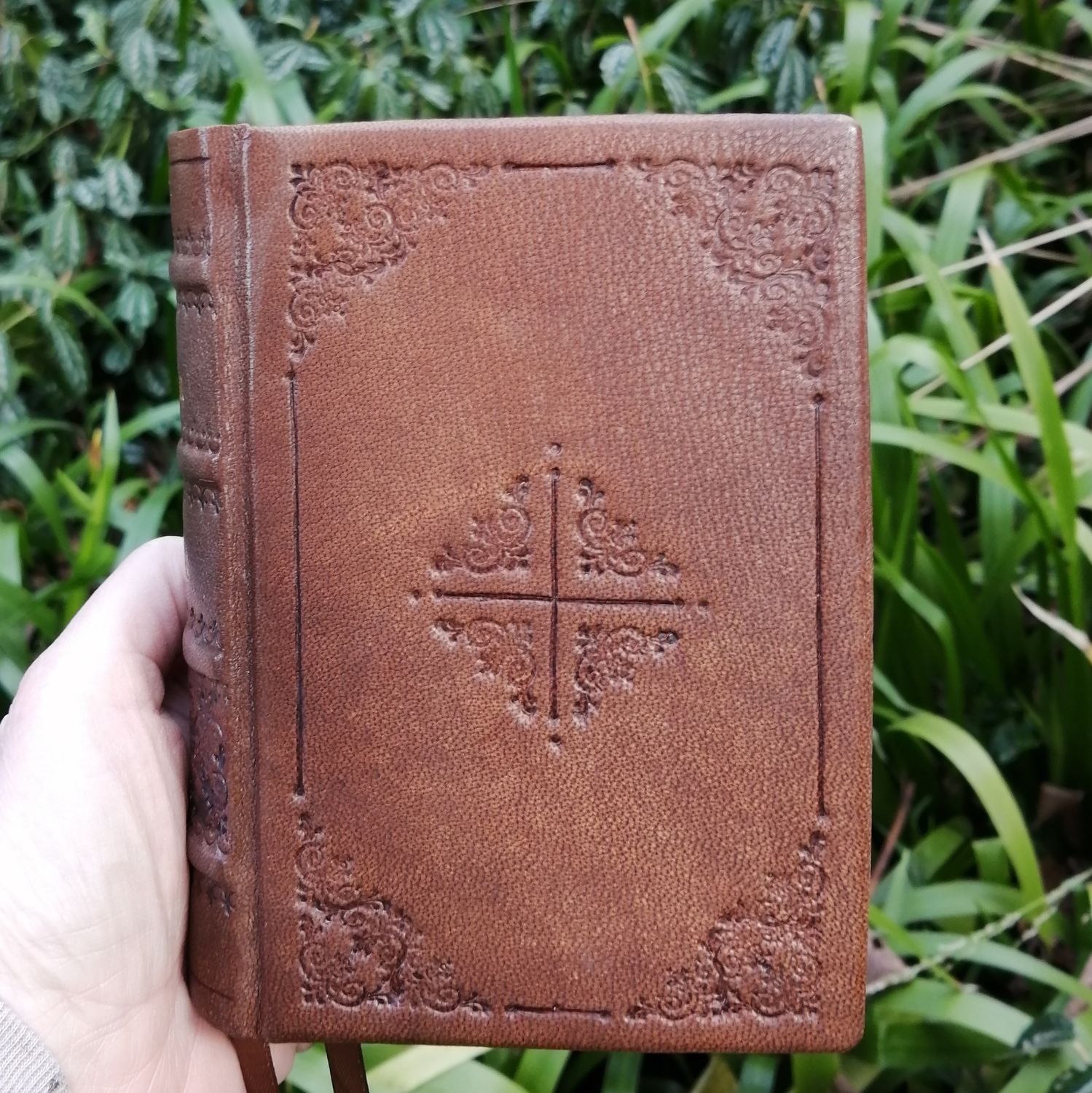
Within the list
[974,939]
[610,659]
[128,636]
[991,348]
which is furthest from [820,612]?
[128,636]

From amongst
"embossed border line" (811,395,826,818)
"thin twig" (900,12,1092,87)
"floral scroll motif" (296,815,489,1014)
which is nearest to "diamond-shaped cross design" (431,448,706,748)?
"embossed border line" (811,395,826,818)

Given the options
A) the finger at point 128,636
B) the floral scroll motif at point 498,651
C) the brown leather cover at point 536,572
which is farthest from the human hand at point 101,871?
the floral scroll motif at point 498,651

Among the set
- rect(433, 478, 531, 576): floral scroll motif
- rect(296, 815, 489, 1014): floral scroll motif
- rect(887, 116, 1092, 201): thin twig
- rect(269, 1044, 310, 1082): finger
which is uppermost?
rect(887, 116, 1092, 201): thin twig

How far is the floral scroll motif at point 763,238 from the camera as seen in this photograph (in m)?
0.79

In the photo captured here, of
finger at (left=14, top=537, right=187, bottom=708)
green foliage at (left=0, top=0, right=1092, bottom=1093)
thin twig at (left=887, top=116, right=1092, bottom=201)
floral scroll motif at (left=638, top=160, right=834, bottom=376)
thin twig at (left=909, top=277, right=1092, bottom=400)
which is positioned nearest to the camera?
floral scroll motif at (left=638, top=160, right=834, bottom=376)

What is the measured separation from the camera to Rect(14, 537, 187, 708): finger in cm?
91

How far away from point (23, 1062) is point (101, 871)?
0.53 feet

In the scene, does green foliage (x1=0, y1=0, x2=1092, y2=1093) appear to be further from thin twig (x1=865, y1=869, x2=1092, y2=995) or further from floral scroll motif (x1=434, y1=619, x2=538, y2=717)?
floral scroll motif (x1=434, y1=619, x2=538, y2=717)

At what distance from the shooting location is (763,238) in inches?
31.0

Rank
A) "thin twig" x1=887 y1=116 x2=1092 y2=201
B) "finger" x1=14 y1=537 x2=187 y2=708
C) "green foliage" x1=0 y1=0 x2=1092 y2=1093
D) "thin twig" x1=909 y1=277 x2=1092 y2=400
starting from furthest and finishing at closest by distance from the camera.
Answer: "thin twig" x1=887 y1=116 x2=1092 y2=201, "thin twig" x1=909 y1=277 x2=1092 y2=400, "green foliage" x1=0 y1=0 x2=1092 y2=1093, "finger" x1=14 y1=537 x2=187 y2=708

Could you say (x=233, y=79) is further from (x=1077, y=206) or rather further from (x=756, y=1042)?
(x=756, y=1042)

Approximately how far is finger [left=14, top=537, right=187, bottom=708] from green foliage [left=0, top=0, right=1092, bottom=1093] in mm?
199

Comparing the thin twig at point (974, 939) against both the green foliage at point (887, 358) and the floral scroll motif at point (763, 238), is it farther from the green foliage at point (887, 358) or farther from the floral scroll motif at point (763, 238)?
the floral scroll motif at point (763, 238)

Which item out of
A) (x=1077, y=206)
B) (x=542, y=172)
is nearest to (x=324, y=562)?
(x=542, y=172)
